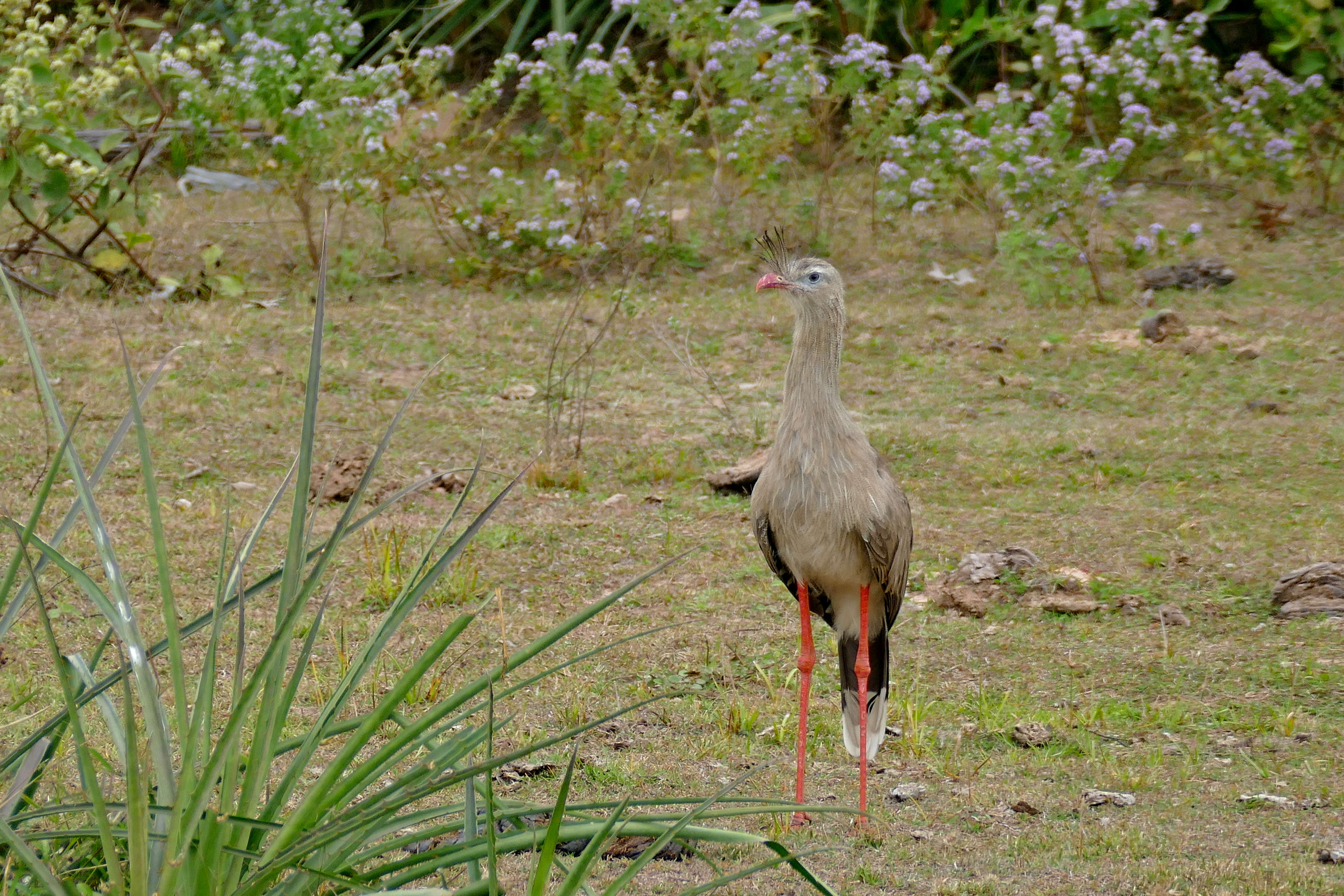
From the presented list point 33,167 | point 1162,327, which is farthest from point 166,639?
point 1162,327

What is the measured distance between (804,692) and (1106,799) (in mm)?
832

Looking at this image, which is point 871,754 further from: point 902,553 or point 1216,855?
point 1216,855

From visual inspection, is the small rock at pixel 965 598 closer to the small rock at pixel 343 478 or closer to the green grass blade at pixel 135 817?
the small rock at pixel 343 478

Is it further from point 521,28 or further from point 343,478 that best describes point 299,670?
point 521,28

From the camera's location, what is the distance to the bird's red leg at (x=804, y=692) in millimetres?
3691

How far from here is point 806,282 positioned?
3.97 m

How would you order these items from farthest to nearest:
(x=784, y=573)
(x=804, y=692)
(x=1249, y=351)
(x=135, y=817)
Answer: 1. (x=1249, y=351)
2. (x=784, y=573)
3. (x=804, y=692)
4. (x=135, y=817)

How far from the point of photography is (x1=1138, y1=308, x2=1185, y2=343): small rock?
8.28m

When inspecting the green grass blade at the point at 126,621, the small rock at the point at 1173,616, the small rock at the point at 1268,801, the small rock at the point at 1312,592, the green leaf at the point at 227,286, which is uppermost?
the green grass blade at the point at 126,621

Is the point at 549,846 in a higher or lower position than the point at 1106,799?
higher

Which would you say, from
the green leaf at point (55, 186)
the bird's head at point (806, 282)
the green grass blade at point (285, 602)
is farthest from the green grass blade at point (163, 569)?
the green leaf at point (55, 186)

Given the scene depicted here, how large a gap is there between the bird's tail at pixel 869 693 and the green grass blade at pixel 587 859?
1945 mm

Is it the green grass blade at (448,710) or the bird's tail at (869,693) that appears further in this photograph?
the bird's tail at (869,693)

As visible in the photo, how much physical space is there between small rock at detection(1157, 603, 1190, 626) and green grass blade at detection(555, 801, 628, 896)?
3.50m
